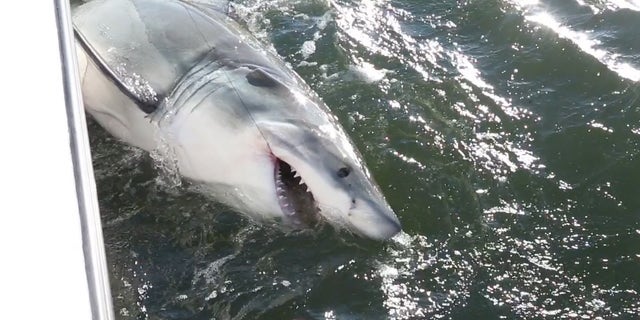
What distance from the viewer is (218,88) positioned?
390cm

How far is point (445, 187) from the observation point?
13.8 feet

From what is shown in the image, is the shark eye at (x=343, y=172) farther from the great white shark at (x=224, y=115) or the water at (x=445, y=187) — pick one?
the water at (x=445, y=187)

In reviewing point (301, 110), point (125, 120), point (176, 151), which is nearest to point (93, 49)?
point (125, 120)

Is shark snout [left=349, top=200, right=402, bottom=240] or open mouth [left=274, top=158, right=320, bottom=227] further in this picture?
open mouth [left=274, top=158, right=320, bottom=227]

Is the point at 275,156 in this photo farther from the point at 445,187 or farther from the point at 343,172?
the point at 445,187

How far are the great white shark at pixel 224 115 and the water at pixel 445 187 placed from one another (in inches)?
7.4

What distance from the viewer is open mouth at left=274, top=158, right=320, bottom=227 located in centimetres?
365

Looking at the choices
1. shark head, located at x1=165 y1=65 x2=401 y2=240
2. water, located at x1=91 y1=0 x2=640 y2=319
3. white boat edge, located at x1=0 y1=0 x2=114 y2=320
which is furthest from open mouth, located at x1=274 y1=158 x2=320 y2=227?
white boat edge, located at x1=0 y1=0 x2=114 y2=320

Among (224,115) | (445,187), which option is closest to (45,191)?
(224,115)

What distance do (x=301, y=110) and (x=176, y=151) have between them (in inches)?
25.7

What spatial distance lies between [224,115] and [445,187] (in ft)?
4.07

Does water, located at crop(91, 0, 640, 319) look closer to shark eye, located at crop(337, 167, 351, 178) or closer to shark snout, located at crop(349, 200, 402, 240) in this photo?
shark snout, located at crop(349, 200, 402, 240)

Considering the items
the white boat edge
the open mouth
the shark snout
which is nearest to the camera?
the white boat edge

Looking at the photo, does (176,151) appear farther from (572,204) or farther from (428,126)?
(572,204)
